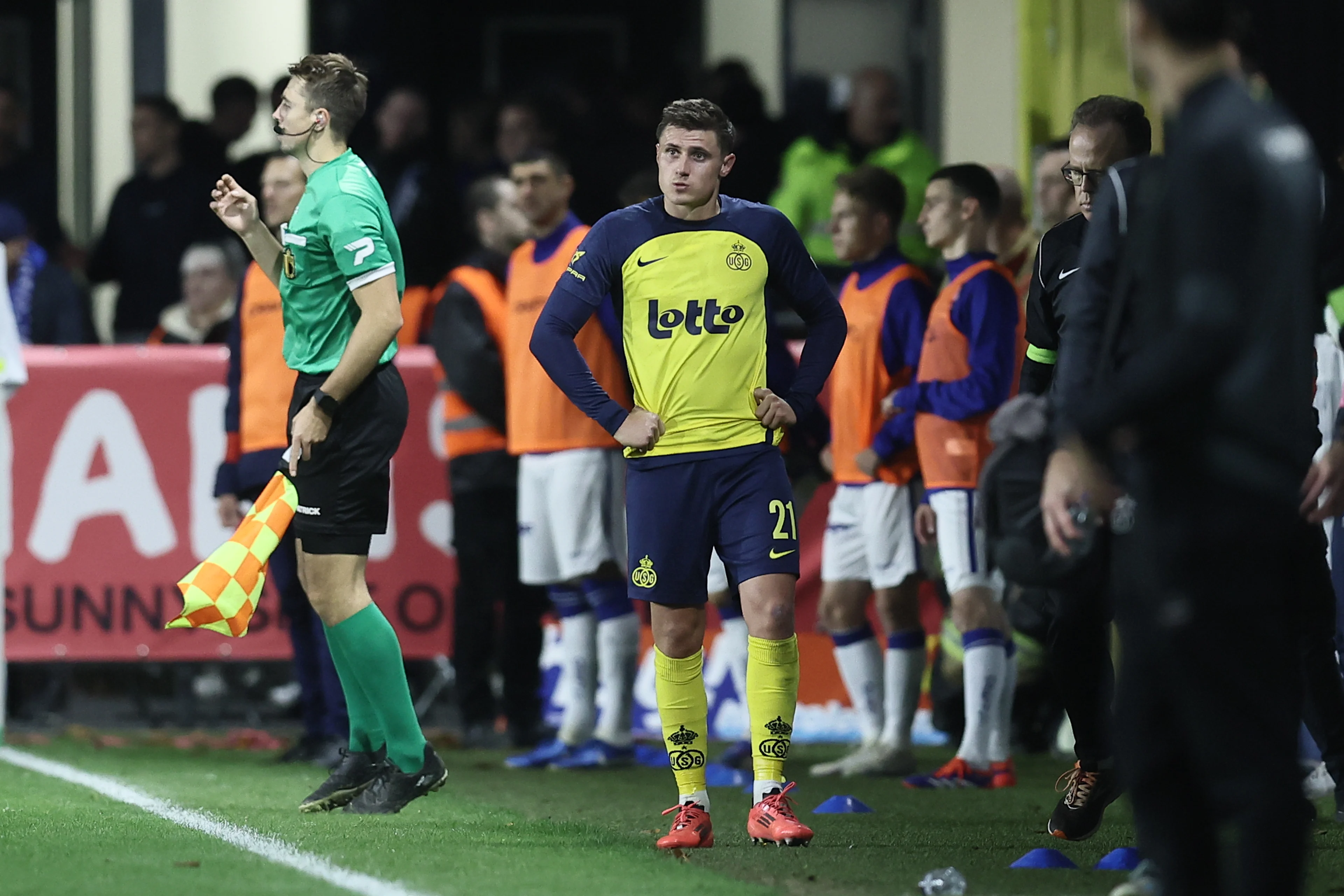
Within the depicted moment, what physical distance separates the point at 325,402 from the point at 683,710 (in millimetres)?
1361

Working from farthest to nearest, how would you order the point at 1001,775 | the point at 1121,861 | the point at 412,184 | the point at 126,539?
the point at 412,184 → the point at 126,539 → the point at 1001,775 → the point at 1121,861

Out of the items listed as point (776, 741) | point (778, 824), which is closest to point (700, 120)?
point (776, 741)

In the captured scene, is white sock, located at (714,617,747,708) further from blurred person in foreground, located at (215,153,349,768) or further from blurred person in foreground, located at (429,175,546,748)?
blurred person in foreground, located at (215,153,349,768)

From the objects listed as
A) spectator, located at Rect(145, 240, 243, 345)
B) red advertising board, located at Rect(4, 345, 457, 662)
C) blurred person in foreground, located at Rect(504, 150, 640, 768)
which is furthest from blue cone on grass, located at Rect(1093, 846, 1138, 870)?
spectator, located at Rect(145, 240, 243, 345)

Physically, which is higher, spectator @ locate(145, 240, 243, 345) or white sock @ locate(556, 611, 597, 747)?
spectator @ locate(145, 240, 243, 345)

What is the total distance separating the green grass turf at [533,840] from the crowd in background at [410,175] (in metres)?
3.09

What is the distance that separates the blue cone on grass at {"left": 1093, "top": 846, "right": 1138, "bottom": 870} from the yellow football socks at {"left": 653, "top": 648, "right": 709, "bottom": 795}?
37.7 inches

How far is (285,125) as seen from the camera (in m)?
6.17

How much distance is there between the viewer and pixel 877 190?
7992 mm

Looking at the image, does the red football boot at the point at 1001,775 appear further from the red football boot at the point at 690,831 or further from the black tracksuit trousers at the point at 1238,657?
the black tracksuit trousers at the point at 1238,657

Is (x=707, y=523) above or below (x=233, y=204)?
below

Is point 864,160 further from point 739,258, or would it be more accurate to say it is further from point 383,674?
point 383,674

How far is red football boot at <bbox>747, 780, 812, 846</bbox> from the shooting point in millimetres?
5594

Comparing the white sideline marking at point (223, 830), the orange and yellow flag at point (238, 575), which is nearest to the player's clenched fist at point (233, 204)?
the orange and yellow flag at point (238, 575)
